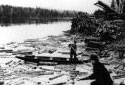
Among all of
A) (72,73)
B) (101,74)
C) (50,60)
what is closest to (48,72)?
(72,73)

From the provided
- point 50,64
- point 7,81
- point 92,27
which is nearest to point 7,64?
point 50,64

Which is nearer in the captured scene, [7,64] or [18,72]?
[18,72]

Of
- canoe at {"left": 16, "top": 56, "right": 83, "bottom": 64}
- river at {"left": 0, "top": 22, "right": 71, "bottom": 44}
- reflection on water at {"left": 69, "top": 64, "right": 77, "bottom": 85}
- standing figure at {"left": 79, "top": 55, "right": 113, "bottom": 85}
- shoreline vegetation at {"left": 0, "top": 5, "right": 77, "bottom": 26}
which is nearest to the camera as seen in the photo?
standing figure at {"left": 79, "top": 55, "right": 113, "bottom": 85}

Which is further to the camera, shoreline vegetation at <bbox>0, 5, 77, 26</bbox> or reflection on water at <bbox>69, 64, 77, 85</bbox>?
shoreline vegetation at <bbox>0, 5, 77, 26</bbox>

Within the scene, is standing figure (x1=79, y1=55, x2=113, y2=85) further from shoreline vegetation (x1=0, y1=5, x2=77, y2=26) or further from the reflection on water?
shoreline vegetation (x1=0, y1=5, x2=77, y2=26)

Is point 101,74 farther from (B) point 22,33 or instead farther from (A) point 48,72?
(B) point 22,33

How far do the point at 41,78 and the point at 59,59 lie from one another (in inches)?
156

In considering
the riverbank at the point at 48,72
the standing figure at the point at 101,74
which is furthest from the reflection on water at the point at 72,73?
the standing figure at the point at 101,74

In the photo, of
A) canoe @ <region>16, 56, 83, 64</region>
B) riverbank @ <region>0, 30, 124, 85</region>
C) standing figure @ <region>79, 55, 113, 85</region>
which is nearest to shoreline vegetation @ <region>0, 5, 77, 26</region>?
canoe @ <region>16, 56, 83, 64</region>

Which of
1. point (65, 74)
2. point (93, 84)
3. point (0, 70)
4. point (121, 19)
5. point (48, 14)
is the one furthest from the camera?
point (48, 14)

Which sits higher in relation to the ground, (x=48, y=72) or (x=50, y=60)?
(x=50, y=60)

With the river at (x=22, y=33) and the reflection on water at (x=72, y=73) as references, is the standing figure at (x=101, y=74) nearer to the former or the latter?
the reflection on water at (x=72, y=73)

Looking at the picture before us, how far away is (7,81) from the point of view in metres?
11.3

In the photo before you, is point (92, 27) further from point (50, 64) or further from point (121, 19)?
point (50, 64)
